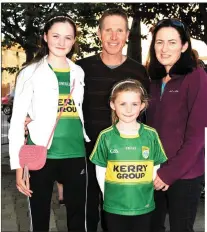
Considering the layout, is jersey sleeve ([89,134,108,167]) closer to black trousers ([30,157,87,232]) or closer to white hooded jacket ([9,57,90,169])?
black trousers ([30,157,87,232])

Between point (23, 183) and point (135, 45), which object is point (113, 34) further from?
point (135, 45)

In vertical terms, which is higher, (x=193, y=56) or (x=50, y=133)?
(x=193, y=56)

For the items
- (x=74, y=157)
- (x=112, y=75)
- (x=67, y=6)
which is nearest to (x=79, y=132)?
(x=74, y=157)

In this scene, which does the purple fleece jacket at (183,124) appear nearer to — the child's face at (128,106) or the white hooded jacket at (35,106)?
the child's face at (128,106)

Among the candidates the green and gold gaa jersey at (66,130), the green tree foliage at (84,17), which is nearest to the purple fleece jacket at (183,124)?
the green and gold gaa jersey at (66,130)

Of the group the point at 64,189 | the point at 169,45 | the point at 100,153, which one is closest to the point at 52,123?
the point at 100,153

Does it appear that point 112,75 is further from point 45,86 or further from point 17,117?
point 17,117

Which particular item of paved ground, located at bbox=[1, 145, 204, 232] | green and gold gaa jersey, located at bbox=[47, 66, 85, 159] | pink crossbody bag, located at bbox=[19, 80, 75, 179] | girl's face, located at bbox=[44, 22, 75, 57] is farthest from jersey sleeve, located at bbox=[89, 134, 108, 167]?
paved ground, located at bbox=[1, 145, 204, 232]

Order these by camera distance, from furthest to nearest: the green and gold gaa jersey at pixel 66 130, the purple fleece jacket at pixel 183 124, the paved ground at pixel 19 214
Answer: the paved ground at pixel 19 214 < the green and gold gaa jersey at pixel 66 130 < the purple fleece jacket at pixel 183 124

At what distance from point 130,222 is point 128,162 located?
452mm

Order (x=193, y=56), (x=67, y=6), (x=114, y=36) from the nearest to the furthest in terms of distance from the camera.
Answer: (x=193, y=56) < (x=114, y=36) < (x=67, y=6)

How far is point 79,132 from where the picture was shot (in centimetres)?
326

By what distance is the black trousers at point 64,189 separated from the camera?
3.19 m

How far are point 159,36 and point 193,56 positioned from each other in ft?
0.92
